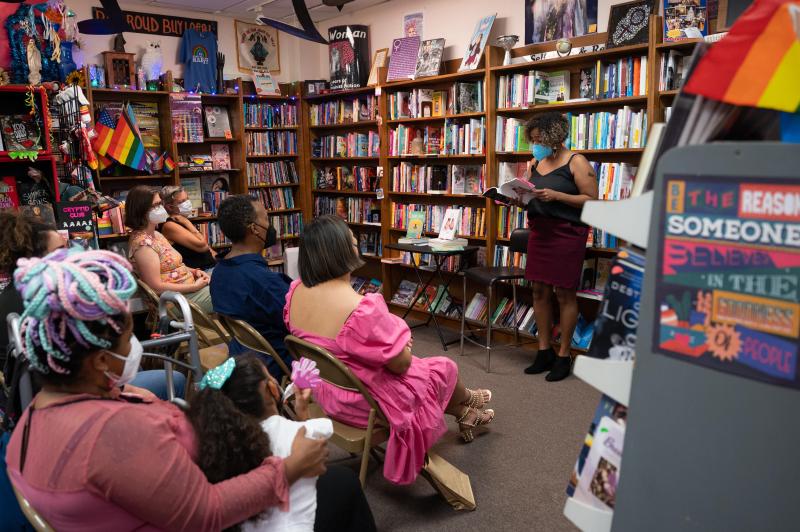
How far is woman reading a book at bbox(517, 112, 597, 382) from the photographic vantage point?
3.82 m

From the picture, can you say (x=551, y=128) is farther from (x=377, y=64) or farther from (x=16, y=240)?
(x=16, y=240)

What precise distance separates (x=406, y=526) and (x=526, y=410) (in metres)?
1.32

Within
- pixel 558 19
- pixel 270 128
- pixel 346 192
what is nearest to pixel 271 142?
pixel 270 128

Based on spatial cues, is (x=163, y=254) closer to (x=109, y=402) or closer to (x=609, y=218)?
(x=109, y=402)

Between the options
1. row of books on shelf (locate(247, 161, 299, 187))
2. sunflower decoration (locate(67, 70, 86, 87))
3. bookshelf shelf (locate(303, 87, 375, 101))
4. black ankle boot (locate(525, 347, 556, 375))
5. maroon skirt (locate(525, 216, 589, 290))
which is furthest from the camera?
row of books on shelf (locate(247, 161, 299, 187))

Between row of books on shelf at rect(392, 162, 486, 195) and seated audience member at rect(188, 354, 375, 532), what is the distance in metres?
3.52

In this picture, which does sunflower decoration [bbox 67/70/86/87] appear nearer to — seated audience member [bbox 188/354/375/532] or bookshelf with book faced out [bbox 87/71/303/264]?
bookshelf with book faced out [bbox 87/71/303/264]

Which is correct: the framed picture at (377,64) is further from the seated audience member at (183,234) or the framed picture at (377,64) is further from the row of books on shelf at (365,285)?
the seated audience member at (183,234)

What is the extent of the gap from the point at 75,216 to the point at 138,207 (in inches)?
23.5

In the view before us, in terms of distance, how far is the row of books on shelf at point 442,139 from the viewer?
4.89 metres

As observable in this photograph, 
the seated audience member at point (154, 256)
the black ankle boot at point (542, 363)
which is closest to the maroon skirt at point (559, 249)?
the black ankle boot at point (542, 363)

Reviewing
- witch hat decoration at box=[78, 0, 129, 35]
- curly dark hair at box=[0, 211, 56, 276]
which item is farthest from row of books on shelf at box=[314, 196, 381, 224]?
curly dark hair at box=[0, 211, 56, 276]

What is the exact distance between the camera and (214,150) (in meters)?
6.23

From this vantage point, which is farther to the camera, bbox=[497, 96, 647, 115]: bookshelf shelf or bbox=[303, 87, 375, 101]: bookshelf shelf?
bbox=[303, 87, 375, 101]: bookshelf shelf
